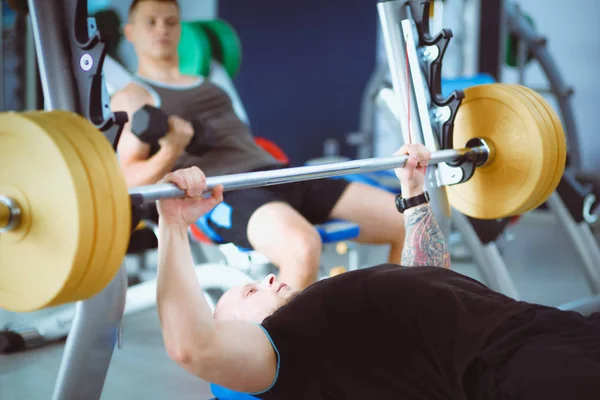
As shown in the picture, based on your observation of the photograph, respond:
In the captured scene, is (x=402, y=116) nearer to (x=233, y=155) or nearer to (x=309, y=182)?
(x=309, y=182)

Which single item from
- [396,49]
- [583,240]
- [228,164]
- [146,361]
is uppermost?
[396,49]

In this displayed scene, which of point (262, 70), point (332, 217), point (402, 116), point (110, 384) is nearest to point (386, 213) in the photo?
point (332, 217)

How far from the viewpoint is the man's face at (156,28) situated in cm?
259

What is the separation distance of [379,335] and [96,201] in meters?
0.55

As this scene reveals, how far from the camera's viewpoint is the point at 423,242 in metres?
1.65

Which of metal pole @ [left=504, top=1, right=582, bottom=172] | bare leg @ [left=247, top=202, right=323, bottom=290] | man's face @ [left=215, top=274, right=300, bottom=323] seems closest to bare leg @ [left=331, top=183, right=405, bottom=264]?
bare leg @ [left=247, top=202, right=323, bottom=290]

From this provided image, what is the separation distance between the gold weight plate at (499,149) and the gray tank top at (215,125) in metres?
0.76

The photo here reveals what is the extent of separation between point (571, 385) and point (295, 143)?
166 inches

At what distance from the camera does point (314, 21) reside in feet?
17.0

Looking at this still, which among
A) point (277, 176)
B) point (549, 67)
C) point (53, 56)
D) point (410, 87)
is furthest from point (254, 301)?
point (549, 67)

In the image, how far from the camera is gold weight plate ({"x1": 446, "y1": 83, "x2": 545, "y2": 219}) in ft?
5.90

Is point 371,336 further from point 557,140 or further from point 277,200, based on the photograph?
point 277,200

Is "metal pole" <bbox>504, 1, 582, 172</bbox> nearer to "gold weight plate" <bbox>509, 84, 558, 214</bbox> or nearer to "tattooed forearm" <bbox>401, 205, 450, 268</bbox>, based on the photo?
"gold weight plate" <bbox>509, 84, 558, 214</bbox>

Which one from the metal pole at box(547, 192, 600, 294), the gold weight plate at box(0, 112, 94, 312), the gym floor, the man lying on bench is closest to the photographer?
the gold weight plate at box(0, 112, 94, 312)
